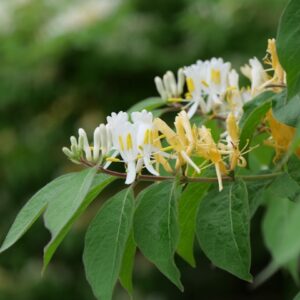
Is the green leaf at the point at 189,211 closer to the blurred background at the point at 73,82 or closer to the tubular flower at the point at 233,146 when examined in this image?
the tubular flower at the point at 233,146

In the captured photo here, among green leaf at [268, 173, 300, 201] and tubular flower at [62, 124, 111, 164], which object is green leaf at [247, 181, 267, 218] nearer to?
green leaf at [268, 173, 300, 201]

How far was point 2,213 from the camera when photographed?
2832 mm

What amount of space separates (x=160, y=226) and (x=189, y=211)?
0.07 m

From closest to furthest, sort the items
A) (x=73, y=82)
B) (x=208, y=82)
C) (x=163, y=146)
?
1. (x=163, y=146)
2. (x=208, y=82)
3. (x=73, y=82)

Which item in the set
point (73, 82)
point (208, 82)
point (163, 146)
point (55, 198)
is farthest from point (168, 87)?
point (73, 82)

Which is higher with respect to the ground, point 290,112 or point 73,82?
point 290,112

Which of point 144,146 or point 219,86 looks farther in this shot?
point 219,86

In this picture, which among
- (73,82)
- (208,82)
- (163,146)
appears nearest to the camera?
(163,146)

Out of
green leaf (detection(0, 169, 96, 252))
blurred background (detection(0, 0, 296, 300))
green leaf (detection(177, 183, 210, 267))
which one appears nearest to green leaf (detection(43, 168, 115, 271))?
green leaf (detection(0, 169, 96, 252))

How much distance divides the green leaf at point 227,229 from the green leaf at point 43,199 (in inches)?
3.9

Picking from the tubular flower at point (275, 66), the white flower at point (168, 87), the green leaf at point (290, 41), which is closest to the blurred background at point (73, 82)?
the white flower at point (168, 87)

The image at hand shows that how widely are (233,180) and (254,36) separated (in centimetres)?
218

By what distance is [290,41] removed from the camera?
0.45 meters

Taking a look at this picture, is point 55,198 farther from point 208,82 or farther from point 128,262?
point 208,82
